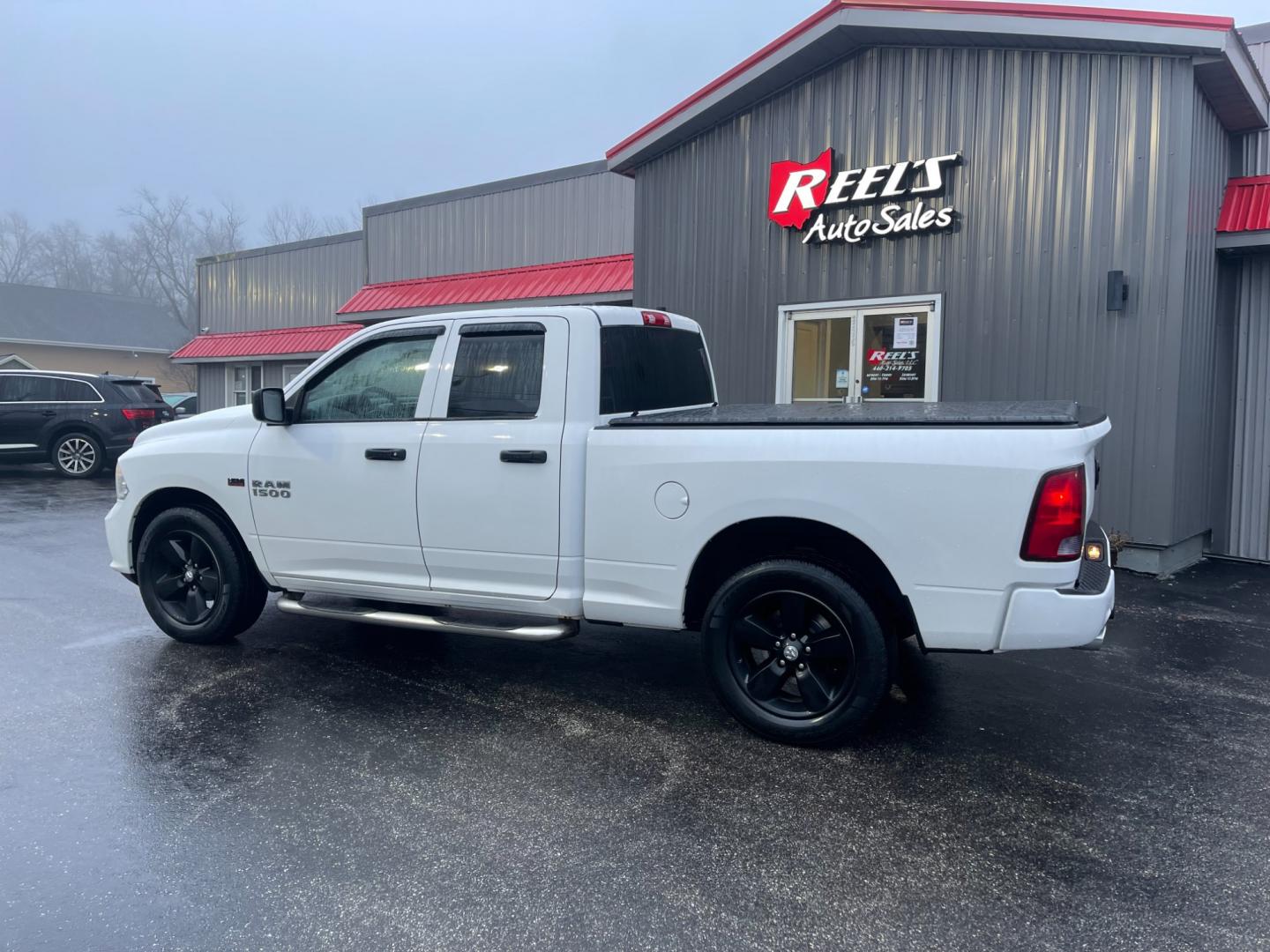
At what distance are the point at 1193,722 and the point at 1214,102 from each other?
6.37m

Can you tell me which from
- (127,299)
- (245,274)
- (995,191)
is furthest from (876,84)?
(127,299)

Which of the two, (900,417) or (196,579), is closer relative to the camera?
(900,417)

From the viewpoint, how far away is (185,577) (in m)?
5.84

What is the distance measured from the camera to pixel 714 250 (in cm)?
1067

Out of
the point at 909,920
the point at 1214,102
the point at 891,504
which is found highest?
the point at 1214,102

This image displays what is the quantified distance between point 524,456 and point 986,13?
21.7 ft

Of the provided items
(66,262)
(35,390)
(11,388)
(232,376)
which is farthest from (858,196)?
(66,262)

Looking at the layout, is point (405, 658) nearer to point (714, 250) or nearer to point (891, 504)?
point (891, 504)

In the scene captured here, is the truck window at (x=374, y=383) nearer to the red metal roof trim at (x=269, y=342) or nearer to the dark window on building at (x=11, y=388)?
the dark window on building at (x=11, y=388)

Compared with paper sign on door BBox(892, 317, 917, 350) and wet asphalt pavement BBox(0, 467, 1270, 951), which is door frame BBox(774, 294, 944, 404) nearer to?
paper sign on door BBox(892, 317, 917, 350)

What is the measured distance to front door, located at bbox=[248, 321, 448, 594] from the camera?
5.05m

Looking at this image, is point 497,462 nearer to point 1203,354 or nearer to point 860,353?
point 860,353

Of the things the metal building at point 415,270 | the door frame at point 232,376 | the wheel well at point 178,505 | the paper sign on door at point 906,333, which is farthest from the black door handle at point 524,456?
the door frame at point 232,376

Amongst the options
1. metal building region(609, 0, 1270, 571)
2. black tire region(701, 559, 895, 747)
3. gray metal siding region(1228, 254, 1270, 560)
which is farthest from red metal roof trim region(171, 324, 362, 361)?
black tire region(701, 559, 895, 747)
